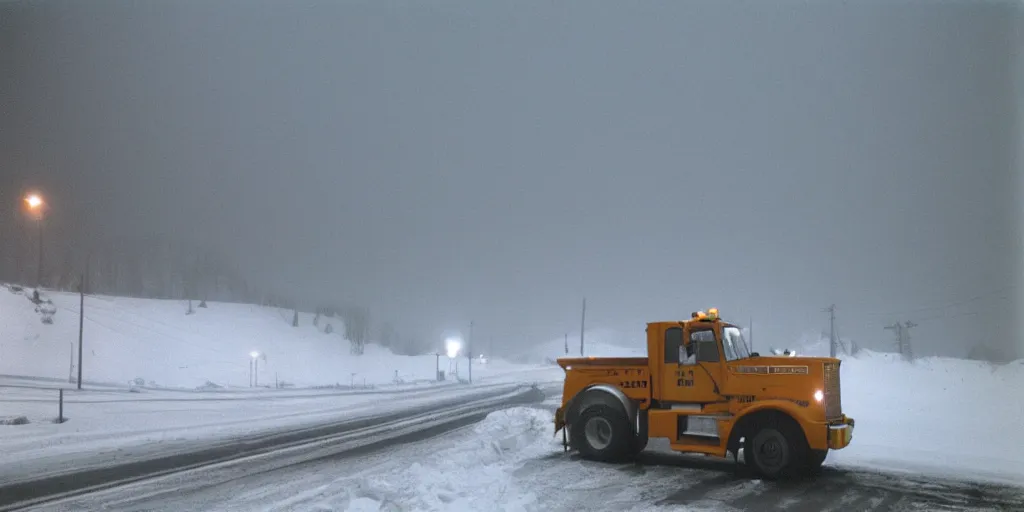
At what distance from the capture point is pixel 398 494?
8.79 metres

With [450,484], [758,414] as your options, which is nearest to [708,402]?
[758,414]

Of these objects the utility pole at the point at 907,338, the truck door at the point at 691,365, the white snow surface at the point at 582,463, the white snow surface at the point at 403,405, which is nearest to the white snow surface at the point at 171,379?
the white snow surface at the point at 403,405

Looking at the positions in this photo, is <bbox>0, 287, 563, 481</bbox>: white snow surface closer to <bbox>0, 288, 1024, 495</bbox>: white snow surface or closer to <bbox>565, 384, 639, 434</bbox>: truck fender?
<bbox>0, 288, 1024, 495</bbox>: white snow surface

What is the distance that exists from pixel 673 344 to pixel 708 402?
51.1 inches

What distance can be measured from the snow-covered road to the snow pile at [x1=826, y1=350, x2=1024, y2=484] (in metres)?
1.95

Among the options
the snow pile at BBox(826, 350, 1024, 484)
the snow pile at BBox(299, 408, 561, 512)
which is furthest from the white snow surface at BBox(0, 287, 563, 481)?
the snow pile at BBox(826, 350, 1024, 484)

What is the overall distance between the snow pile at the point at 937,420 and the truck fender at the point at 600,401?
14.6ft

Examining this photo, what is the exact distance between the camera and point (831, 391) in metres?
11.6

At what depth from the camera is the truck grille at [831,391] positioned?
446 inches

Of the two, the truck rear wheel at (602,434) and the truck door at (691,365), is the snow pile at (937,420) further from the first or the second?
the truck rear wheel at (602,434)

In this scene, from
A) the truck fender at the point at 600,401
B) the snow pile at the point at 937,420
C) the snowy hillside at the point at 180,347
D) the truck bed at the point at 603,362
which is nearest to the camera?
the truck fender at the point at 600,401

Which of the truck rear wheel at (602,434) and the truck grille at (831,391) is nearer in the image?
the truck grille at (831,391)

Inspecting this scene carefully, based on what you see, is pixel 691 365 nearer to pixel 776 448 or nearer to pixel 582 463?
pixel 776 448

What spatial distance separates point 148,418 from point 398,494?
18281mm
